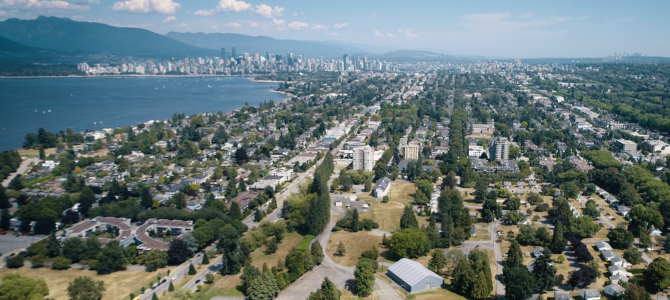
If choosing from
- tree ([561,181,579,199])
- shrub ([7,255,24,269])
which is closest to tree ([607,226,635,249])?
tree ([561,181,579,199])

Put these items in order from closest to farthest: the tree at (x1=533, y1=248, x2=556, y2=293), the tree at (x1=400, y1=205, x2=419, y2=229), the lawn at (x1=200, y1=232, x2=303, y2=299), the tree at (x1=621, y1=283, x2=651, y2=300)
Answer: the tree at (x1=621, y1=283, x2=651, y2=300) < the tree at (x1=533, y1=248, x2=556, y2=293) < the lawn at (x1=200, y1=232, x2=303, y2=299) < the tree at (x1=400, y1=205, x2=419, y2=229)

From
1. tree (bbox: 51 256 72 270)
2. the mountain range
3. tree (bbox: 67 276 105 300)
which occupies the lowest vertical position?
tree (bbox: 51 256 72 270)

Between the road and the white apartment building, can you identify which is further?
the white apartment building

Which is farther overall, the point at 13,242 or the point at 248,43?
the point at 248,43

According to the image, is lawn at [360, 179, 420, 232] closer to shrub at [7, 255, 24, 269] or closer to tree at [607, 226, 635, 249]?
tree at [607, 226, 635, 249]

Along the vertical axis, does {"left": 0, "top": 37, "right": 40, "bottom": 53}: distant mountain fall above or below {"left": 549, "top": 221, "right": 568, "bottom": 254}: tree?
above

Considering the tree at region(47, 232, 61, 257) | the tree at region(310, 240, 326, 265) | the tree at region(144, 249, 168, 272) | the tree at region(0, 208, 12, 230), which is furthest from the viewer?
the tree at region(0, 208, 12, 230)

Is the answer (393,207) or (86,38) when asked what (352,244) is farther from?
(86,38)

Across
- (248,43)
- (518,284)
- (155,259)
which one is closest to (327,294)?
(518,284)
